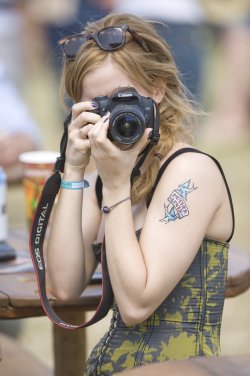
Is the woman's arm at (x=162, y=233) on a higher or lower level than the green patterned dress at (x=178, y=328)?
higher

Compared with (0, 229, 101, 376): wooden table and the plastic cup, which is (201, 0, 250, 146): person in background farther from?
(0, 229, 101, 376): wooden table

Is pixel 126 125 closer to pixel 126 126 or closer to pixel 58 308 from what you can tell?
pixel 126 126

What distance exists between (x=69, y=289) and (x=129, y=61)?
1.99 ft

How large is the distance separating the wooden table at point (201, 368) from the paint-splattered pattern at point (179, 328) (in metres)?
0.50

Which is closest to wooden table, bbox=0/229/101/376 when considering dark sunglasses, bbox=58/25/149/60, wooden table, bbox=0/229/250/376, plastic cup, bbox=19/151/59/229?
wooden table, bbox=0/229/250/376

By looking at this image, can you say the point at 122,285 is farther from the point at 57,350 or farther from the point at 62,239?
the point at 57,350

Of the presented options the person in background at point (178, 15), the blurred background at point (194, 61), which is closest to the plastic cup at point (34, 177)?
the blurred background at point (194, 61)

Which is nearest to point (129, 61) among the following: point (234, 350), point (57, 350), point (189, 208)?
point (189, 208)

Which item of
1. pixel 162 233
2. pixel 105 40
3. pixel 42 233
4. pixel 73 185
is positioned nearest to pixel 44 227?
pixel 42 233

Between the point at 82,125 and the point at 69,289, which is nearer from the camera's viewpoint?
the point at 82,125

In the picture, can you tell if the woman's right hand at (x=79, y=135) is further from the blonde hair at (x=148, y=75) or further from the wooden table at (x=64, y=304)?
the wooden table at (x=64, y=304)

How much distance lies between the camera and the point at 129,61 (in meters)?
2.32

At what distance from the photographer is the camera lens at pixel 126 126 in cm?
216

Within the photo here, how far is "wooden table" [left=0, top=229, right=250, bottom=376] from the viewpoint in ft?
7.98
